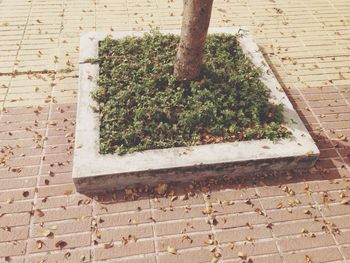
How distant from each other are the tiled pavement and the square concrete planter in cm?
17

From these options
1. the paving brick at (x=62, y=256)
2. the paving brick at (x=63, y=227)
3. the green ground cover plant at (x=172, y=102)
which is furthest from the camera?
the green ground cover plant at (x=172, y=102)

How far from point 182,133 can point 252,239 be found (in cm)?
150

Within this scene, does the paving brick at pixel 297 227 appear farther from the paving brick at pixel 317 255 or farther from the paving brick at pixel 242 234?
the paving brick at pixel 317 255

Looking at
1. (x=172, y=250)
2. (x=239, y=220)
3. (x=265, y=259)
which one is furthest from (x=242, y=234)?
(x=172, y=250)

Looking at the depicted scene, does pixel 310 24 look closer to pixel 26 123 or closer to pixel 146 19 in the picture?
pixel 146 19

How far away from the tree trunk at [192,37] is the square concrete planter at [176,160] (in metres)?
1.15

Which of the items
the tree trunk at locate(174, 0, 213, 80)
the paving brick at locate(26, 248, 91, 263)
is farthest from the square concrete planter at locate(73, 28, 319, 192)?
the tree trunk at locate(174, 0, 213, 80)

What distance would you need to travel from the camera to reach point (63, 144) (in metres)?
4.72

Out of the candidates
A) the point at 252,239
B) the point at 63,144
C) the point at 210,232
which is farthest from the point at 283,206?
the point at 63,144

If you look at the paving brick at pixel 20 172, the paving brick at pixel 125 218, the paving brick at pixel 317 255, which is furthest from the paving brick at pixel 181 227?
the paving brick at pixel 20 172

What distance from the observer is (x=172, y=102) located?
187 inches

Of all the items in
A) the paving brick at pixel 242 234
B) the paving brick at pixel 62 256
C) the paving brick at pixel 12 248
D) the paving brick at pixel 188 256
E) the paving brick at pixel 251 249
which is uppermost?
the paving brick at pixel 242 234

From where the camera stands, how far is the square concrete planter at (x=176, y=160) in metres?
4.11

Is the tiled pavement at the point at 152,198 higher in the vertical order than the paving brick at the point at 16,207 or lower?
higher
